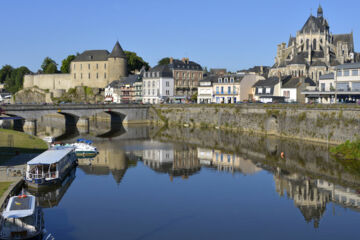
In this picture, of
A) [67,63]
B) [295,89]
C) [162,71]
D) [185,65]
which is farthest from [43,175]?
[67,63]

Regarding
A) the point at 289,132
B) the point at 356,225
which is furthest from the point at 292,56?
the point at 356,225

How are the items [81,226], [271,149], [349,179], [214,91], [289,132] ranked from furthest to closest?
[214,91], [289,132], [271,149], [349,179], [81,226]

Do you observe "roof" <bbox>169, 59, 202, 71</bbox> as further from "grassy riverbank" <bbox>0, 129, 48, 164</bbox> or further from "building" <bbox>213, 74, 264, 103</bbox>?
"grassy riverbank" <bbox>0, 129, 48, 164</bbox>

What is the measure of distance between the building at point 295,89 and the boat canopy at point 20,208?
193 feet

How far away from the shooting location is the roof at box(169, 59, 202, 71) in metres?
101

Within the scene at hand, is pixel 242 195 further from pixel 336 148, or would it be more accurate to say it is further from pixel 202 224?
pixel 336 148

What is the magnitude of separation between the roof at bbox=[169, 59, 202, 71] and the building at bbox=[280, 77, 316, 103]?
100 ft

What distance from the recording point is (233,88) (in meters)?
85.7

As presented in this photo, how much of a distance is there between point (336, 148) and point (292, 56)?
2428 inches

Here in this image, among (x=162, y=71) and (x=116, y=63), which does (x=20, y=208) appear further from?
(x=116, y=63)

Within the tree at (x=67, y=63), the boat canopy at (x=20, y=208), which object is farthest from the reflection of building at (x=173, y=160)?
the tree at (x=67, y=63)

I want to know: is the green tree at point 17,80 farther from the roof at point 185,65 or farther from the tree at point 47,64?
the roof at point 185,65

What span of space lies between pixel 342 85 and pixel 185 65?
46.6m

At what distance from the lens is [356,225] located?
25422 mm
